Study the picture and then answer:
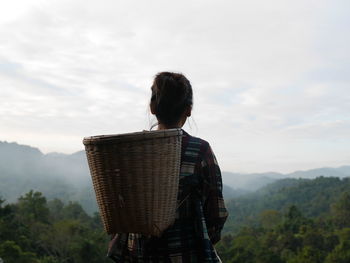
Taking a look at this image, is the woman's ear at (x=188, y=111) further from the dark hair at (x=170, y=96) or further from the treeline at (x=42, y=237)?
the treeline at (x=42, y=237)

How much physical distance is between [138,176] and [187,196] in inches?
10.7

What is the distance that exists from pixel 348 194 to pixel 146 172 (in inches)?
2512

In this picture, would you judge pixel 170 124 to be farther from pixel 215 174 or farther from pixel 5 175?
pixel 5 175

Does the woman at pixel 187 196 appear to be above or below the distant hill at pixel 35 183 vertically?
below

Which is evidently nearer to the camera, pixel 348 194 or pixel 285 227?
pixel 285 227

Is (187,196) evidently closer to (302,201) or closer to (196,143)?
(196,143)

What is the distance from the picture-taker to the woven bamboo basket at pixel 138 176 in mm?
1641

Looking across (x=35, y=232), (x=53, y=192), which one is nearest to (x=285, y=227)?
(x=35, y=232)

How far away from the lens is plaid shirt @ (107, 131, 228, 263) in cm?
179

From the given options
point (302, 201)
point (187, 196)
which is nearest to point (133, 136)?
point (187, 196)

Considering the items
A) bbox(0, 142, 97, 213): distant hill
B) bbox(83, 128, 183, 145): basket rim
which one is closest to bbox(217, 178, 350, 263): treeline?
bbox(83, 128, 183, 145): basket rim

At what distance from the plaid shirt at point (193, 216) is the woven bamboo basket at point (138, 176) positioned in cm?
9

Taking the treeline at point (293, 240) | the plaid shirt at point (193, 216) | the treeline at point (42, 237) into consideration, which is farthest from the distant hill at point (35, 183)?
the plaid shirt at point (193, 216)

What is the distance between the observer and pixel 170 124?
1.84 m
